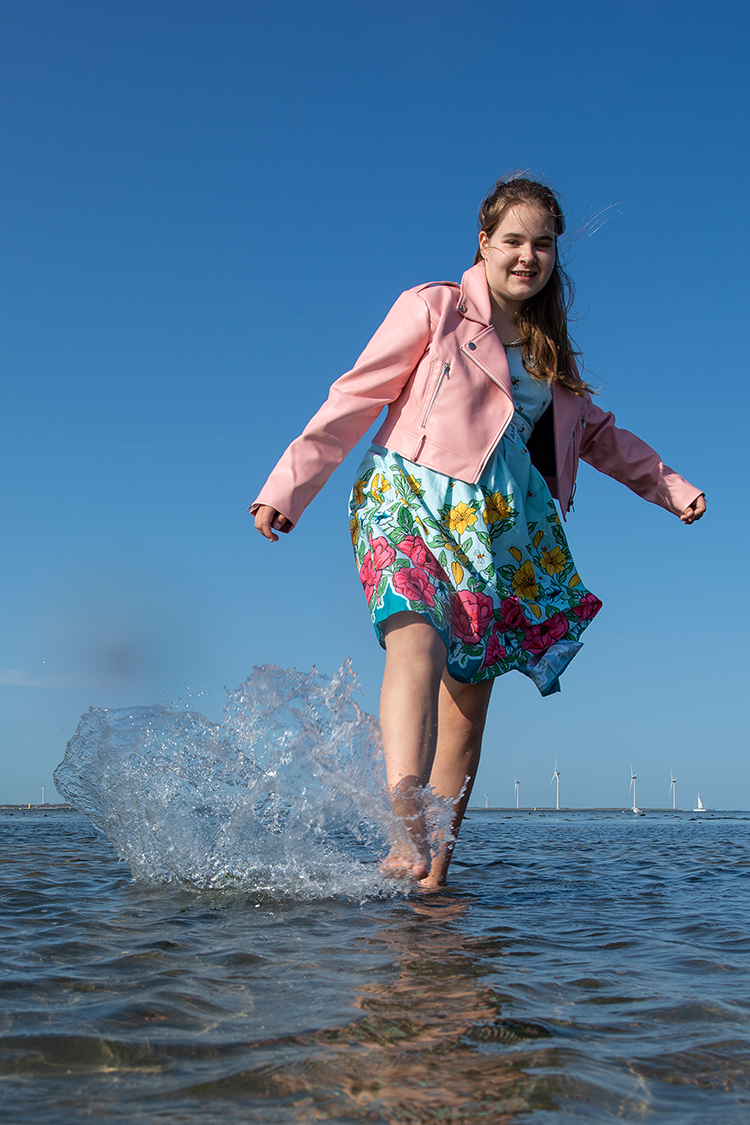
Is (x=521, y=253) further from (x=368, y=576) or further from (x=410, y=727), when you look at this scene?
(x=410, y=727)

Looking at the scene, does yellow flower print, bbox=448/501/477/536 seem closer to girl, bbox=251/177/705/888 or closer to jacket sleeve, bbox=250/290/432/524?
Answer: girl, bbox=251/177/705/888

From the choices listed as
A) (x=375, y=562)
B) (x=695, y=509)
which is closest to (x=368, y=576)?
(x=375, y=562)

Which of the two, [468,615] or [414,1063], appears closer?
[414,1063]

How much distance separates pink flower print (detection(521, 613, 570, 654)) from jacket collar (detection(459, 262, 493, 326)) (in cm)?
111

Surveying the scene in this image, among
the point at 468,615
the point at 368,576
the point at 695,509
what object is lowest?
the point at 468,615

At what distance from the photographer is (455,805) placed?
10.1 ft

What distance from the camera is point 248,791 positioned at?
284cm

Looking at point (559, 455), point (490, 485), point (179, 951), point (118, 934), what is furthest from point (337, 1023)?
point (559, 455)

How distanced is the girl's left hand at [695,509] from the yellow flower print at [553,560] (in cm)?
67

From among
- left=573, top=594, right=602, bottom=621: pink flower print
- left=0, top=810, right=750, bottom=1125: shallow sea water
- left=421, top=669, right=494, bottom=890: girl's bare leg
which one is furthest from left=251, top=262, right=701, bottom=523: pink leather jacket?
left=0, top=810, right=750, bottom=1125: shallow sea water

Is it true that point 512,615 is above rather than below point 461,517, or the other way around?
below

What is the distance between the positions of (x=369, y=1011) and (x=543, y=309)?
9.05 feet

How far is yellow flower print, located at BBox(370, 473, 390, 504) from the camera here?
3039 millimetres

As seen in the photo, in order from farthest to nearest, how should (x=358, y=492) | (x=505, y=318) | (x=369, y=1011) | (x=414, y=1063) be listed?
(x=505, y=318)
(x=358, y=492)
(x=369, y=1011)
(x=414, y=1063)
